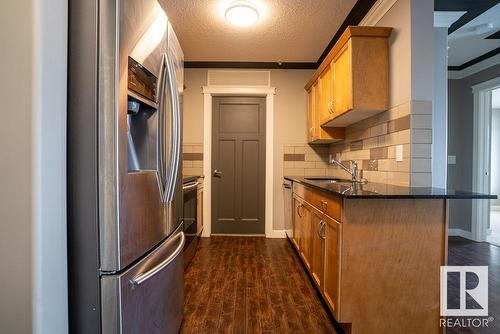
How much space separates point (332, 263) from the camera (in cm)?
151

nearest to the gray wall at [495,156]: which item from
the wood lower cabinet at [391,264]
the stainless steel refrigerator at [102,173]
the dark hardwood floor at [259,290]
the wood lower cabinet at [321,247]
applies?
the dark hardwood floor at [259,290]

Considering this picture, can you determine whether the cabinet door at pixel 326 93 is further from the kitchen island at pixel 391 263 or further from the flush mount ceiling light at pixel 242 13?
the kitchen island at pixel 391 263

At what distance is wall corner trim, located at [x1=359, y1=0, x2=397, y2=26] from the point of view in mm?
1938

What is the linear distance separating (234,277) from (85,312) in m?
1.57

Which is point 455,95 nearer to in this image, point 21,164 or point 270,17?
point 270,17

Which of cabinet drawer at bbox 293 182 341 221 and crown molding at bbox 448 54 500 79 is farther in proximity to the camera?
crown molding at bbox 448 54 500 79

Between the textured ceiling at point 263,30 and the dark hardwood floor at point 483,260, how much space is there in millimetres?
2651

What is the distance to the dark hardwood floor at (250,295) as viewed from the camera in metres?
1.59

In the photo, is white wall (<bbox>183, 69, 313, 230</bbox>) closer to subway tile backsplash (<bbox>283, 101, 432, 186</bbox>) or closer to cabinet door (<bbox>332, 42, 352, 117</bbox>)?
subway tile backsplash (<bbox>283, 101, 432, 186</bbox>)

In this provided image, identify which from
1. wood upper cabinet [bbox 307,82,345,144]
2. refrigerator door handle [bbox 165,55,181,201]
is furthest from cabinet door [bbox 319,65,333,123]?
refrigerator door handle [bbox 165,55,181,201]

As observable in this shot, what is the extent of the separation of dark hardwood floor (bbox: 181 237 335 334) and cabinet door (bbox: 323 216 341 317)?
0.79ft

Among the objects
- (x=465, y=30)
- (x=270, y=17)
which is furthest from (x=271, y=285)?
(x=465, y=30)

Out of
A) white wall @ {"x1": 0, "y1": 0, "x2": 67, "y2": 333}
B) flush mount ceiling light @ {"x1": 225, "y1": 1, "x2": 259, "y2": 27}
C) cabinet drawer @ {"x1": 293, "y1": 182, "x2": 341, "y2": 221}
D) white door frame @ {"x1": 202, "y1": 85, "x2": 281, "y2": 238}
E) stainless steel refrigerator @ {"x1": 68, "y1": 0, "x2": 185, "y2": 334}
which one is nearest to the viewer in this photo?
white wall @ {"x1": 0, "y1": 0, "x2": 67, "y2": 333}

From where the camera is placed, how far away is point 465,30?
240 cm
